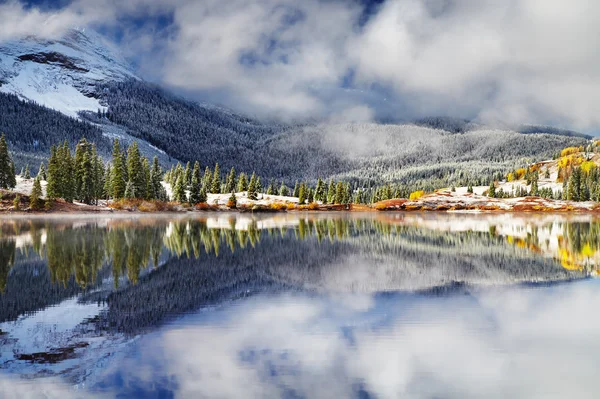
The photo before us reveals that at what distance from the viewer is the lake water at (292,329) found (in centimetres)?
881

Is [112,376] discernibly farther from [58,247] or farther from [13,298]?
[58,247]

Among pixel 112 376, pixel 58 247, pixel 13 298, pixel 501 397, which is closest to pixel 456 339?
pixel 501 397

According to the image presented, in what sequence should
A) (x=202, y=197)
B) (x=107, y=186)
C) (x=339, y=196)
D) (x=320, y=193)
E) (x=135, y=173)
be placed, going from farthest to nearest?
(x=320, y=193)
(x=339, y=196)
(x=202, y=197)
(x=107, y=186)
(x=135, y=173)

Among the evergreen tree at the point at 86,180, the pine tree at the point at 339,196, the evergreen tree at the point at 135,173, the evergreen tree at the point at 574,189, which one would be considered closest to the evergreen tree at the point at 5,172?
the evergreen tree at the point at 86,180

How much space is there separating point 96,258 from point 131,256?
5.56 feet

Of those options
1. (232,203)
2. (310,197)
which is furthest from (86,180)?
(310,197)

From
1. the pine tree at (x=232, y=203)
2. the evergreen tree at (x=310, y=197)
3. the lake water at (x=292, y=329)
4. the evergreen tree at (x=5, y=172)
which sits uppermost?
the evergreen tree at (x=5, y=172)

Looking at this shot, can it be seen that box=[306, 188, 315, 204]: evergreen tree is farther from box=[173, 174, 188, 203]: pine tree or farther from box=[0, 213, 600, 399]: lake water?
box=[0, 213, 600, 399]: lake water

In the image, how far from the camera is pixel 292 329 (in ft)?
39.9

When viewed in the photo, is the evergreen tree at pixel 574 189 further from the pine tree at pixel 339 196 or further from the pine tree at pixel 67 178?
the pine tree at pixel 67 178

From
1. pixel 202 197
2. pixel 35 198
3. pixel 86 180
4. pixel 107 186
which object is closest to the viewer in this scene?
pixel 35 198

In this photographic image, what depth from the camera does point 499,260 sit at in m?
25.1

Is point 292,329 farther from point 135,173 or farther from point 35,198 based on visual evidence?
point 135,173

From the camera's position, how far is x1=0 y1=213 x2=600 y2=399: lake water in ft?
28.9
